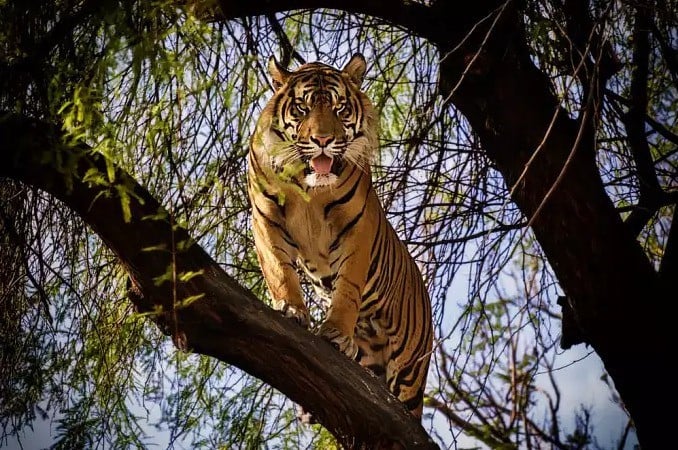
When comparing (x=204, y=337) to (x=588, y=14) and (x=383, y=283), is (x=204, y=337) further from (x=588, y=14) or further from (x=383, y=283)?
(x=588, y=14)

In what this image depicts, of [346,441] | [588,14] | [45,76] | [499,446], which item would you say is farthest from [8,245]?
[588,14]

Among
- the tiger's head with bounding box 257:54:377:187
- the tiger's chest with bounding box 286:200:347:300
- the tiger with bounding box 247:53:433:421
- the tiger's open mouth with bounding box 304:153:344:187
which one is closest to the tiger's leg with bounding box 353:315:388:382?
the tiger with bounding box 247:53:433:421

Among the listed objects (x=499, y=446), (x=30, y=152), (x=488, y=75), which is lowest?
(x=499, y=446)

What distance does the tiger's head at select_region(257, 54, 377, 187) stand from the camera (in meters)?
4.05

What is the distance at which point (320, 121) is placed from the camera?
413 centimetres

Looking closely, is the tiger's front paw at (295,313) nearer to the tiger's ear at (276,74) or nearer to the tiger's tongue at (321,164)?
the tiger's tongue at (321,164)

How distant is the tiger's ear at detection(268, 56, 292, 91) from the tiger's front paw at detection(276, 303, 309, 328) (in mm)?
1030

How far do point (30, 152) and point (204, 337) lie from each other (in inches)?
31.2

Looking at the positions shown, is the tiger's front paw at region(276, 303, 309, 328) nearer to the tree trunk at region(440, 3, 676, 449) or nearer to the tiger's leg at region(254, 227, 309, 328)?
the tiger's leg at region(254, 227, 309, 328)

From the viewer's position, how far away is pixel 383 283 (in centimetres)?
472

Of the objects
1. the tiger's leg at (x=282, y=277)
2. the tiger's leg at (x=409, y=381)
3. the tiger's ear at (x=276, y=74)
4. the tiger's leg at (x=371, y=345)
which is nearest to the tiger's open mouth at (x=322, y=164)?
the tiger's leg at (x=282, y=277)

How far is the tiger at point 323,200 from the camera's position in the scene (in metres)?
4.06

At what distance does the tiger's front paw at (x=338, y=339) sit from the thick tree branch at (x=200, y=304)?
432 millimetres

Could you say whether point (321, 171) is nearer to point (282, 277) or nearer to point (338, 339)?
point (282, 277)
